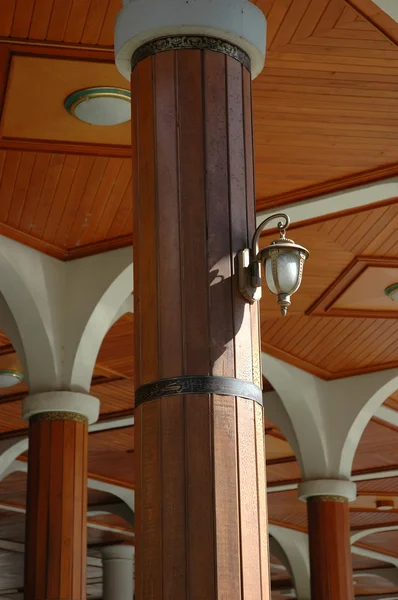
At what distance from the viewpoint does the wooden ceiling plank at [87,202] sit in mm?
8812

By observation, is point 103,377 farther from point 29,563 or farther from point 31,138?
point 31,138

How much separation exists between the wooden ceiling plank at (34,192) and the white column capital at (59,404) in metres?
1.47

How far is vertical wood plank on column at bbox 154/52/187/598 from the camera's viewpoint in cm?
448

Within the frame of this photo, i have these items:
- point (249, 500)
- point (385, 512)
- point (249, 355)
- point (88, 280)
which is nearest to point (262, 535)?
point (249, 500)

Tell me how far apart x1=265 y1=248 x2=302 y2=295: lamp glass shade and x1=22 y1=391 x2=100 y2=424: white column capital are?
5267mm

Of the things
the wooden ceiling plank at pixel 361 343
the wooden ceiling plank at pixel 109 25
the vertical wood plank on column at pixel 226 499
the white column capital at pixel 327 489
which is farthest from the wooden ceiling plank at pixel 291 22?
the white column capital at pixel 327 489

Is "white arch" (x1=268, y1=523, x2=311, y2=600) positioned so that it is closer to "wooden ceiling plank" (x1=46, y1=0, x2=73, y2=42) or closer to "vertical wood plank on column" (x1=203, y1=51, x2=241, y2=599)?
"wooden ceiling plank" (x1=46, y1=0, x2=73, y2=42)

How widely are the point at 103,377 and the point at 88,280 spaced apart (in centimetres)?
414

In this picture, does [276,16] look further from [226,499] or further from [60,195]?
[226,499]

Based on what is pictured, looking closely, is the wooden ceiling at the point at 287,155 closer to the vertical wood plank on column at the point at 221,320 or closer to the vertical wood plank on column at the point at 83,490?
the vertical wood plank on column at the point at 83,490

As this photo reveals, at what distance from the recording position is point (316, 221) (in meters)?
9.84

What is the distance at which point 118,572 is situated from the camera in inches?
878

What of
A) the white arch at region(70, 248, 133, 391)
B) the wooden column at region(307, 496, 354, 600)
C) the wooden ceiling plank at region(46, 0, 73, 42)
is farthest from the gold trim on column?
the wooden ceiling plank at region(46, 0, 73, 42)

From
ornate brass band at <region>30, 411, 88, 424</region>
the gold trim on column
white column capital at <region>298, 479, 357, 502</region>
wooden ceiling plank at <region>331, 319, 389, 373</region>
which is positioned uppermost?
wooden ceiling plank at <region>331, 319, 389, 373</region>
